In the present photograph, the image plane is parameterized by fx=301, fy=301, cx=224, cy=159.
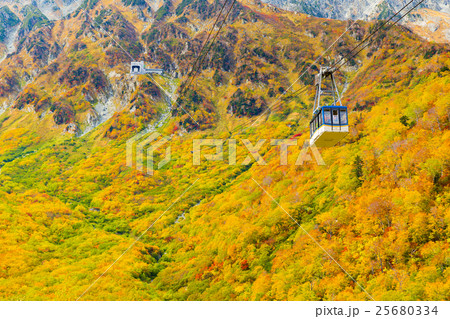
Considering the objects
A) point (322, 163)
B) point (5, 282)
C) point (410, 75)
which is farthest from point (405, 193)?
point (410, 75)

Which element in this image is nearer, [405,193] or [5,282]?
[405,193]

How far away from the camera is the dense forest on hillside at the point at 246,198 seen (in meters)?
31.8

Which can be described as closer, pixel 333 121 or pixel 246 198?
pixel 333 121

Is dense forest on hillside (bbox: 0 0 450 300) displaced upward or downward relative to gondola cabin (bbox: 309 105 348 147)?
downward

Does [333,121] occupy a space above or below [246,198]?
above

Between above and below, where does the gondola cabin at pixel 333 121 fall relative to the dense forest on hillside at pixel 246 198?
above

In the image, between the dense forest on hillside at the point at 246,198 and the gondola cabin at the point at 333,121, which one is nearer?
the gondola cabin at the point at 333,121

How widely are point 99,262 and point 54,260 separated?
26.9ft

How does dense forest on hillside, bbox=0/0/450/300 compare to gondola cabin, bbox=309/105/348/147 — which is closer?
gondola cabin, bbox=309/105/348/147

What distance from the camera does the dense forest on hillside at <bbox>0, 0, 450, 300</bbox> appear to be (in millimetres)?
31781

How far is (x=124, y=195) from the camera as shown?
3561 inches

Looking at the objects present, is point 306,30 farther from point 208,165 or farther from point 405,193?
point 405,193

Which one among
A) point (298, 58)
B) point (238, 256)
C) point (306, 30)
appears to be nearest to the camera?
point (238, 256)

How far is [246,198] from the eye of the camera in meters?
60.3
